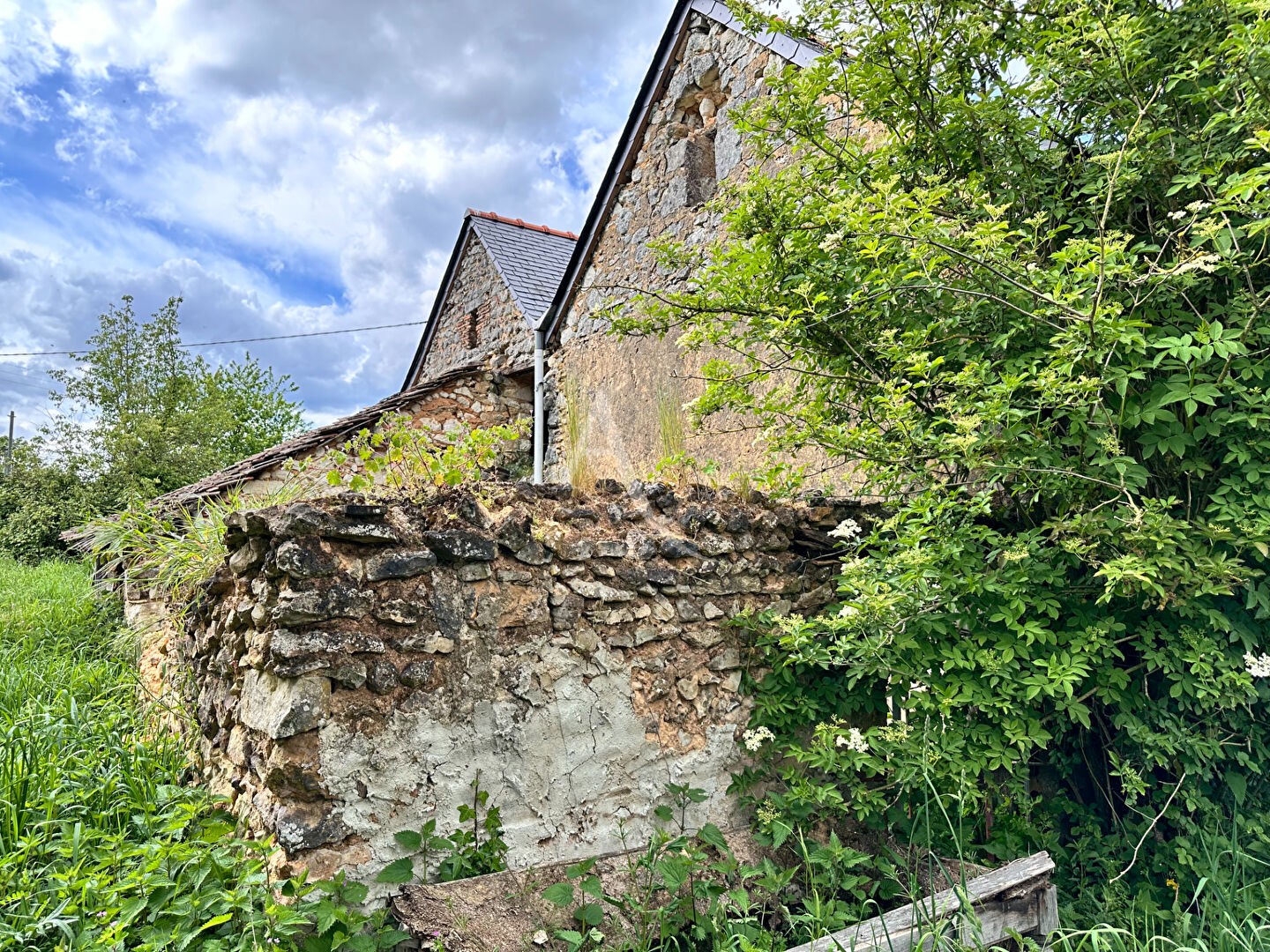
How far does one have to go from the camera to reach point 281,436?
20.4 m

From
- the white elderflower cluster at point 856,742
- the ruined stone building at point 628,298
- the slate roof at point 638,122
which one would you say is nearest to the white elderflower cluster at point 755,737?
the white elderflower cluster at point 856,742

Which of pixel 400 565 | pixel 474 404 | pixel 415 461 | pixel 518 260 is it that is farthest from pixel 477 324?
pixel 400 565

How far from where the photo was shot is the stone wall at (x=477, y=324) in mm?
10047

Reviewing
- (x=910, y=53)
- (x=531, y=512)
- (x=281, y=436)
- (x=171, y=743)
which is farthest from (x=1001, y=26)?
(x=281, y=436)

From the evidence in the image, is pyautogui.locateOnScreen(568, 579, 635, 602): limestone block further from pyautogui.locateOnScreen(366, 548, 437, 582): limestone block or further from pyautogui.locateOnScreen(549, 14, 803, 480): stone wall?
pyautogui.locateOnScreen(549, 14, 803, 480): stone wall

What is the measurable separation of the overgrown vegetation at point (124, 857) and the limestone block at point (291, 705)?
36 centimetres

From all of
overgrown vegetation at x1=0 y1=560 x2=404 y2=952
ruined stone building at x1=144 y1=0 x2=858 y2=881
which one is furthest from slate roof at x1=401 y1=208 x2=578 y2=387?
overgrown vegetation at x1=0 y1=560 x2=404 y2=952

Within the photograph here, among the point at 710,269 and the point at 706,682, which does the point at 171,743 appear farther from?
the point at 710,269

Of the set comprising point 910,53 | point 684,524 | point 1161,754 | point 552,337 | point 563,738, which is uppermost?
point 552,337

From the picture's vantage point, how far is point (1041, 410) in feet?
9.62

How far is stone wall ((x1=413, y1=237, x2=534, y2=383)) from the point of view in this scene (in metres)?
10.0

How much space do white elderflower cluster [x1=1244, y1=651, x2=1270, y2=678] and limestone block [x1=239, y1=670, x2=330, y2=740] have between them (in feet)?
10.7

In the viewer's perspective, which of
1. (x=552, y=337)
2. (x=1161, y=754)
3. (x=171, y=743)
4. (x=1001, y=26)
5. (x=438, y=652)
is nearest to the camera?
(x=438, y=652)

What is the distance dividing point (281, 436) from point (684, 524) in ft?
65.1
